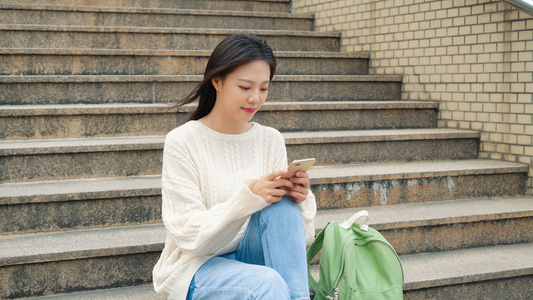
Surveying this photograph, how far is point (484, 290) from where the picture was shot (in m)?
2.66

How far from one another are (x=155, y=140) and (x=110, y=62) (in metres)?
0.96

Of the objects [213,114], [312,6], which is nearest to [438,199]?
[213,114]

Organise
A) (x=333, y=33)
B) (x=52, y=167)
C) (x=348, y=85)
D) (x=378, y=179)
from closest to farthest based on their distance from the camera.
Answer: (x=52, y=167)
(x=378, y=179)
(x=348, y=85)
(x=333, y=33)

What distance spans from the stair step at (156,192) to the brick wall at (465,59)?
0.89ft

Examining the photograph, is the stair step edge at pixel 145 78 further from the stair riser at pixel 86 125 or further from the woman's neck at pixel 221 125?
the woman's neck at pixel 221 125

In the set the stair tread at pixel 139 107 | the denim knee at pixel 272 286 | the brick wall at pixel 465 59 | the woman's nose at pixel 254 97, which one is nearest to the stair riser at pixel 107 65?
the stair tread at pixel 139 107

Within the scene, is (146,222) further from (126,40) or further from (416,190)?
(126,40)

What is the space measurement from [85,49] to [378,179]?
6.65ft

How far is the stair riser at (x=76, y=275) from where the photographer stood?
7.63ft

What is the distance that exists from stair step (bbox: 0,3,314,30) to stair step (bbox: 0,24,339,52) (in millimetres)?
258

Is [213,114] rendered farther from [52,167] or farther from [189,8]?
[189,8]

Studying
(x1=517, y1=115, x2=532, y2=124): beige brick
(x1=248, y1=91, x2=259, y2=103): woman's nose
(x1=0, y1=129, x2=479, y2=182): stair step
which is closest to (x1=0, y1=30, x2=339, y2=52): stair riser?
(x1=0, y1=129, x2=479, y2=182): stair step

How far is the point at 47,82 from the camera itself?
3.47m

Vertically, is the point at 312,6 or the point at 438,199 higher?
the point at 312,6
